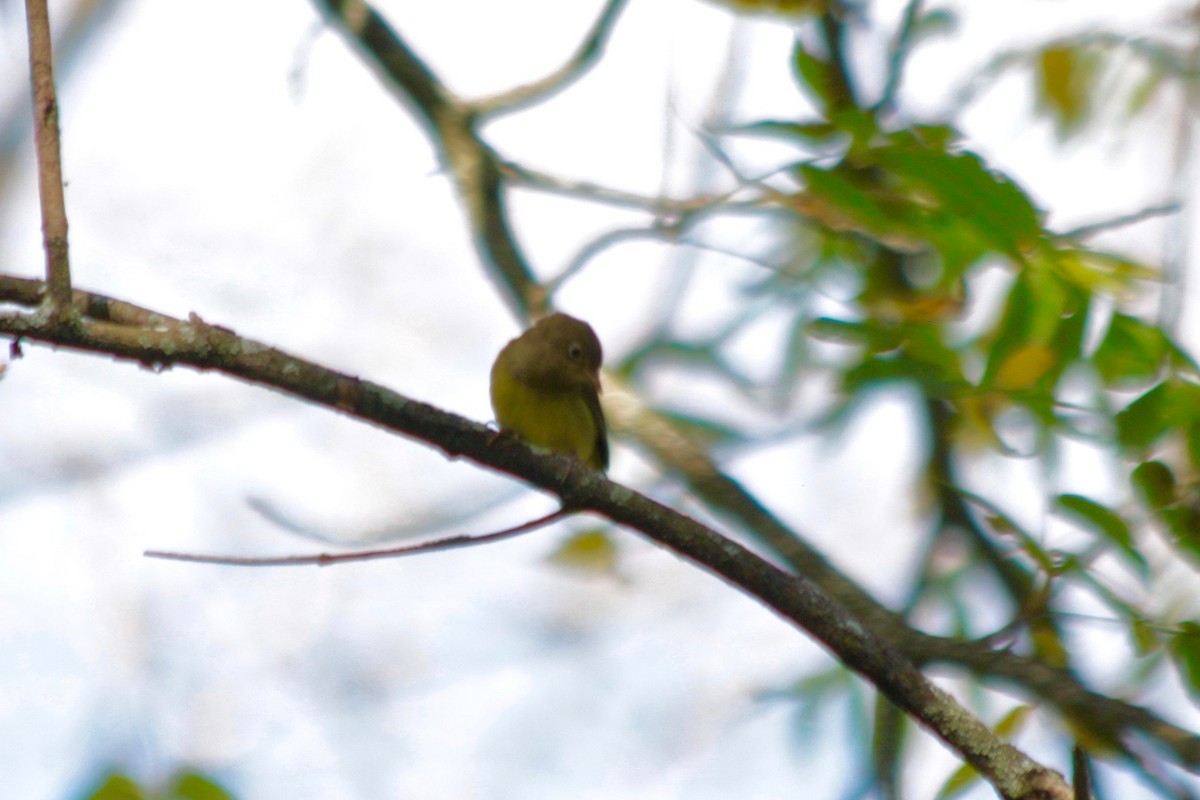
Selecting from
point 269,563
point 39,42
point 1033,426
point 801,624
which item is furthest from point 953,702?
point 39,42

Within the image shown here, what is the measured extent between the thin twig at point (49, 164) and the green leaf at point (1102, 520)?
8.24ft

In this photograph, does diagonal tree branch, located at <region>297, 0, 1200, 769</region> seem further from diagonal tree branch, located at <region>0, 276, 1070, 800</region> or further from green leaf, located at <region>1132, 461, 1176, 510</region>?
green leaf, located at <region>1132, 461, 1176, 510</region>

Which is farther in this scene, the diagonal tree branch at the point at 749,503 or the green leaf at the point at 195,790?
the diagonal tree branch at the point at 749,503

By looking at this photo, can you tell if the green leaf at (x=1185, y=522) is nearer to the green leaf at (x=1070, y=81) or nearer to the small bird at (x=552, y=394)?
the green leaf at (x=1070, y=81)

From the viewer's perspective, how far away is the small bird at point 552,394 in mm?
5941

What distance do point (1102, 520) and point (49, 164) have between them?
→ 274 cm

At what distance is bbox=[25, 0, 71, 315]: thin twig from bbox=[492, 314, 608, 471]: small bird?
122 inches

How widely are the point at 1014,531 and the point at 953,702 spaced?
491mm

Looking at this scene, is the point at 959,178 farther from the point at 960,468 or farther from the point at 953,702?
the point at 960,468

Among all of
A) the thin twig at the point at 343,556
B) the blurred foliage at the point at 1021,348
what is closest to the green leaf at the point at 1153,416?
the blurred foliage at the point at 1021,348

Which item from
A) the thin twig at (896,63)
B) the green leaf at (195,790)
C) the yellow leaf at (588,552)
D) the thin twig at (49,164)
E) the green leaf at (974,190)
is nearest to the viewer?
the thin twig at (49,164)

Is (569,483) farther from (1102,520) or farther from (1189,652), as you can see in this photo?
(1189,652)

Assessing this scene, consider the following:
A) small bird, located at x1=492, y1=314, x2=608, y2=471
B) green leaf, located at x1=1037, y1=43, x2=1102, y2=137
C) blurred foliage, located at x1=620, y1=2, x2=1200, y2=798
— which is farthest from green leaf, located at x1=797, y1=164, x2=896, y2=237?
small bird, located at x1=492, y1=314, x2=608, y2=471

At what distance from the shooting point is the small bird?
594cm
